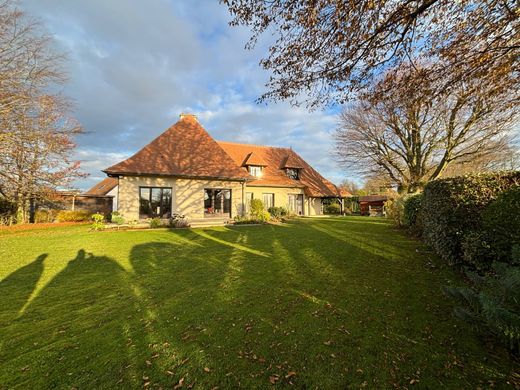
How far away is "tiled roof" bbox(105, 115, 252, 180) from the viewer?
15574 millimetres

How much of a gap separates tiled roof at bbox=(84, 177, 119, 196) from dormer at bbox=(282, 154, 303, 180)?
17.4 m

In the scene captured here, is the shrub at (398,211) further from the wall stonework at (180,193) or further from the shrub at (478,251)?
the wall stonework at (180,193)

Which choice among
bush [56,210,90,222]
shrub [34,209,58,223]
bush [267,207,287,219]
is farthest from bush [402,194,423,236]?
shrub [34,209,58,223]

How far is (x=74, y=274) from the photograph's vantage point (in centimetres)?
579

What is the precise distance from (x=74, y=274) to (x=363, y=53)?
7.66 metres

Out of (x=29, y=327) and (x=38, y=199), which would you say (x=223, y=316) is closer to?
(x=29, y=327)

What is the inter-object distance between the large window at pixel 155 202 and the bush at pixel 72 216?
24.4 feet

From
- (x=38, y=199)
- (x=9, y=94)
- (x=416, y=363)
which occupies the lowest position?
(x=416, y=363)

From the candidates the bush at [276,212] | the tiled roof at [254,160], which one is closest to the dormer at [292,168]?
the tiled roof at [254,160]

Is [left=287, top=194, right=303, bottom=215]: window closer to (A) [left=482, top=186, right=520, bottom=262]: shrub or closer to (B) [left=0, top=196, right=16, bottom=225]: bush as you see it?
(A) [left=482, top=186, right=520, bottom=262]: shrub

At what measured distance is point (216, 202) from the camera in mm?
17750

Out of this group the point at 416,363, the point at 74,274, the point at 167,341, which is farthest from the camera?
the point at 74,274

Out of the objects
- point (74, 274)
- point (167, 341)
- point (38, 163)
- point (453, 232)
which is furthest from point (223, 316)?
point (38, 163)

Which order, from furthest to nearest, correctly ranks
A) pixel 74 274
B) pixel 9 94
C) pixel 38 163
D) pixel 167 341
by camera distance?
1. pixel 38 163
2. pixel 9 94
3. pixel 74 274
4. pixel 167 341
